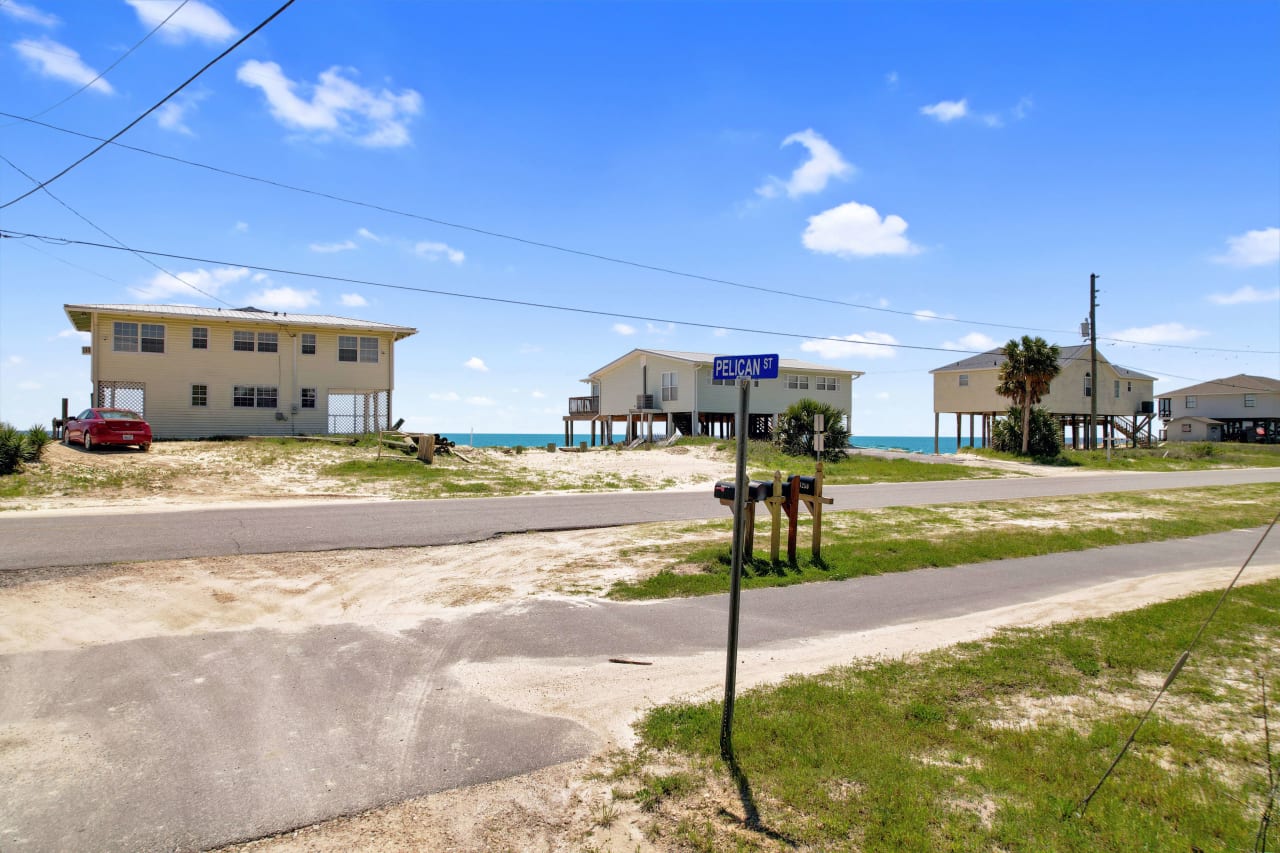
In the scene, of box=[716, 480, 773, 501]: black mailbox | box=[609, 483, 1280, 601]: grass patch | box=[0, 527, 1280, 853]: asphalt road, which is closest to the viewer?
box=[0, 527, 1280, 853]: asphalt road

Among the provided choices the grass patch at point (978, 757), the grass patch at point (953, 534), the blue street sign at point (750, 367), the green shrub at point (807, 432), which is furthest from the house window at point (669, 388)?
the blue street sign at point (750, 367)

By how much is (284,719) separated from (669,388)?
44.4 metres

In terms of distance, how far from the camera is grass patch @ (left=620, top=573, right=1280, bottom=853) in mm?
4117

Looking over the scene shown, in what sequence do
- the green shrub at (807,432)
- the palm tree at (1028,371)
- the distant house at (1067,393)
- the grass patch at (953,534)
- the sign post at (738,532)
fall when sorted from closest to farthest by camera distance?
1. the sign post at (738,532)
2. the grass patch at (953,534)
3. the green shrub at (807,432)
4. the palm tree at (1028,371)
5. the distant house at (1067,393)

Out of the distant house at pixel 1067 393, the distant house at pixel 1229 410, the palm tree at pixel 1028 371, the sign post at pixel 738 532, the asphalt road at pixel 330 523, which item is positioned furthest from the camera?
the distant house at pixel 1229 410

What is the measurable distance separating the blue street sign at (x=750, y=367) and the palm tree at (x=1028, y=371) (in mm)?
46672

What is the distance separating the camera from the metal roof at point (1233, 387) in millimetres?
71375

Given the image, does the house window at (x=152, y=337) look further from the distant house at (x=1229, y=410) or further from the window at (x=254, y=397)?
A: the distant house at (x=1229, y=410)

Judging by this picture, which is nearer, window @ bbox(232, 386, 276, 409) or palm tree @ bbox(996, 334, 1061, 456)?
window @ bbox(232, 386, 276, 409)

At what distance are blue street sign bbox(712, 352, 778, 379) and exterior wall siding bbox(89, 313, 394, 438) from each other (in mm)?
34505

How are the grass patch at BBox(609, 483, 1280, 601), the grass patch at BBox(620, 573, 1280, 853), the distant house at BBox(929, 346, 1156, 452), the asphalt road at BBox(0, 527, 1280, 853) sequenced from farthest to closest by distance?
the distant house at BBox(929, 346, 1156, 452)
the grass patch at BBox(609, 483, 1280, 601)
the asphalt road at BBox(0, 527, 1280, 853)
the grass patch at BBox(620, 573, 1280, 853)

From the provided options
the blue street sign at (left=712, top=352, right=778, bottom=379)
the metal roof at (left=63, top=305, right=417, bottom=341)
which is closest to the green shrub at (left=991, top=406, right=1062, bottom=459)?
the metal roof at (left=63, top=305, right=417, bottom=341)

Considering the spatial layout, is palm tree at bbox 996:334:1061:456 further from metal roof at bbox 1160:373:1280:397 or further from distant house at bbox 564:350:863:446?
metal roof at bbox 1160:373:1280:397

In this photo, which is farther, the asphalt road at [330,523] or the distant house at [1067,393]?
the distant house at [1067,393]
